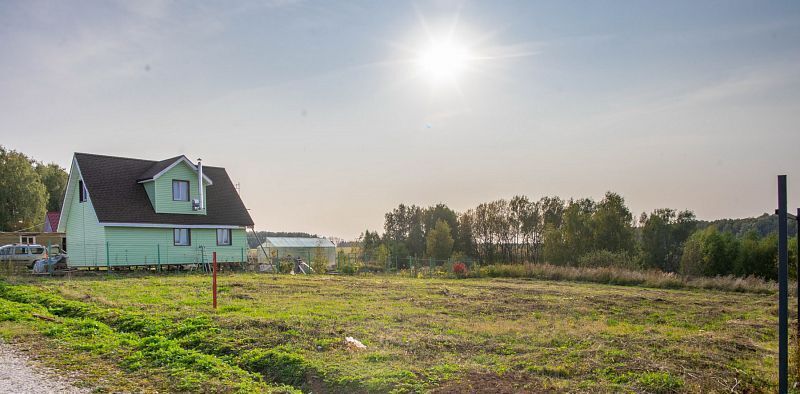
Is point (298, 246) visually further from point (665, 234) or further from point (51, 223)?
point (665, 234)

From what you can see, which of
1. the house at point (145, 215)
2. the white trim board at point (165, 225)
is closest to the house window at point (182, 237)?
the house at point (145, 215)

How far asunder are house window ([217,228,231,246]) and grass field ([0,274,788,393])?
15.5 m

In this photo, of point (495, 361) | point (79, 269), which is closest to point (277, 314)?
point (495, 361)

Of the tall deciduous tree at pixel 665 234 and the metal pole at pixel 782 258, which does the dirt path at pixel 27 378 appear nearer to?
the metal pole at pixel 782 258

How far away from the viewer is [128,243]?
88.3 feet

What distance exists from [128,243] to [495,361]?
2463 centimetres

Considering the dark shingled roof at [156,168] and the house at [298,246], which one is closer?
the dark shingled roof at [156,168]

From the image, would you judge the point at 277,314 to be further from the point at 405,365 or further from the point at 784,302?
the point at 784,302

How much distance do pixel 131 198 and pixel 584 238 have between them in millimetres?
32822

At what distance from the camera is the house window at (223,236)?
30797 mm

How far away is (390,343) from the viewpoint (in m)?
8.61

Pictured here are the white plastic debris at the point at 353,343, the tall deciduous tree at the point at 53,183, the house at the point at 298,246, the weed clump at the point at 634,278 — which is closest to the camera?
the white plastic debris at the point at 353,343

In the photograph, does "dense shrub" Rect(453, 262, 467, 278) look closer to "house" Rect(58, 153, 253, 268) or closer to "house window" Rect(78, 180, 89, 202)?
"house" Rect(58, 153, 253, 268)

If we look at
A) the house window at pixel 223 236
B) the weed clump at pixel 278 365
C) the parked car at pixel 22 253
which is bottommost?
the parked car at pixel 22 253
